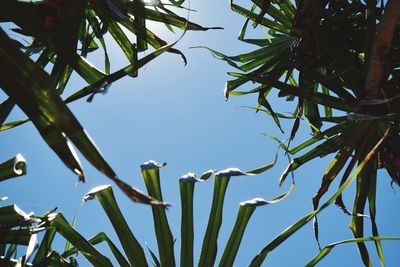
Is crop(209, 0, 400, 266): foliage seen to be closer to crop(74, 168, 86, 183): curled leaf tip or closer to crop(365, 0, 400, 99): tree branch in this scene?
crop(365, 0, 400, 99): tree branch

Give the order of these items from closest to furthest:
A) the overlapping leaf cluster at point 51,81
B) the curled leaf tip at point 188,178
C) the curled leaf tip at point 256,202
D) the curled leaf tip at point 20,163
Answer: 1. the overlapping leaf cluster at point 51,81
2. the curled leaf tip at point 20,163
3. the curled leaf tip at point 256,202
4. the curled leaf tip at point 188,178

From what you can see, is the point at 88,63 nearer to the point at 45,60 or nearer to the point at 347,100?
the point at 45,60

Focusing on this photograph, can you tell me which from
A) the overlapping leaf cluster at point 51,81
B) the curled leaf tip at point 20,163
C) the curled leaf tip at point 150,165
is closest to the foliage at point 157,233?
the curled leaf tip at point 150,165

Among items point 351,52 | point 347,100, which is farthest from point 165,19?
point 351,52

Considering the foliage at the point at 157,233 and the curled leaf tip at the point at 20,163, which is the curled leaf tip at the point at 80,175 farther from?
Result: the foliage at the point at 157,233

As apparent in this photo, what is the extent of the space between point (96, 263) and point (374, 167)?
4.08ft

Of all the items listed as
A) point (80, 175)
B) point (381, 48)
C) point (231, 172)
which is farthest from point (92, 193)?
point (381, 48)

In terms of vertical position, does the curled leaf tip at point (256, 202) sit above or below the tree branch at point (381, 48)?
below

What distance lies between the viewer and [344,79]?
5.31ft

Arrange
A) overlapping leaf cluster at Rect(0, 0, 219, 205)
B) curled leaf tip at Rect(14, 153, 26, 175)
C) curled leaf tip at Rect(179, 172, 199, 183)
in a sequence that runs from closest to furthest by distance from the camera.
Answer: overlapping leaf cluster at Rect(0, 0, 219, 205)
curled leaf tip at Rect(14, 153, 26, 175)
curled leaf tip at Rect(179, 172, 199, 183)

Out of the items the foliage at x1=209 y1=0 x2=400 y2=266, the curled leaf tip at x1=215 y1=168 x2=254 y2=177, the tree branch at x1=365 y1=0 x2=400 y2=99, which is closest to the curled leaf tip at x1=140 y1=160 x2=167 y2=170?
the curled leaf tip at x1=215 y1=168 x2=254 y2=177

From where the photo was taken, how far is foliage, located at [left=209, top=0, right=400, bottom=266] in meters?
1.37

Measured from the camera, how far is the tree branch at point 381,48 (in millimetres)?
1246

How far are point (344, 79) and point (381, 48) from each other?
0.33m
